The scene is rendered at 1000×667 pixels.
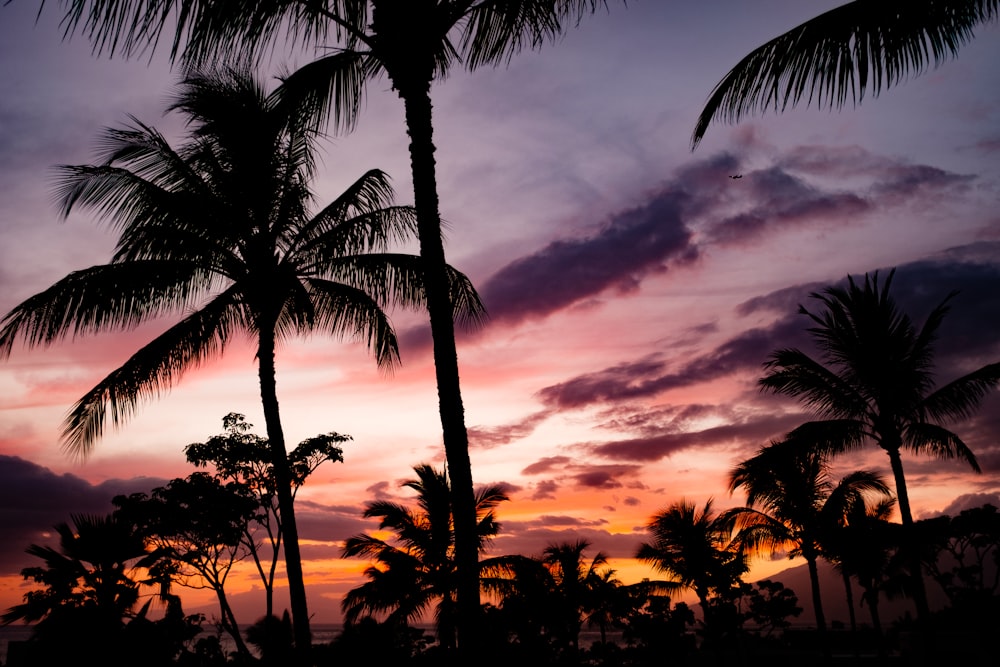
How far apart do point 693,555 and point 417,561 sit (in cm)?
1364

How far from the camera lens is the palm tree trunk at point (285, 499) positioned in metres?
12.3

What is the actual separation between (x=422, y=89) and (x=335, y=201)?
6.46m

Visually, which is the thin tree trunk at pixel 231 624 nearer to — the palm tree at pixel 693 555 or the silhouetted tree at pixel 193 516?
the silhouetted tree at pixel 193 516

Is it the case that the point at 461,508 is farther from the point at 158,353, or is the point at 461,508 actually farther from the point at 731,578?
the point at 731,578

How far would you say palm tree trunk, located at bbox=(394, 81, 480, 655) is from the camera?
7.09m

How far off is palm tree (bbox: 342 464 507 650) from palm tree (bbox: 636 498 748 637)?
37.3 ft

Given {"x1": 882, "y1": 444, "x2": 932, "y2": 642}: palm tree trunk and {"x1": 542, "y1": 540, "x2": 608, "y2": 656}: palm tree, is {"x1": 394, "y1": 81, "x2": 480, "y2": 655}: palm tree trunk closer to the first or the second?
{"x1": 882, "y1": 444, "x2": 932, "y2": 642}: palm tree trunk

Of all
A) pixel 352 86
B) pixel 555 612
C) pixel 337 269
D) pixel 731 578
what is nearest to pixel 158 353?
pixel 337 269

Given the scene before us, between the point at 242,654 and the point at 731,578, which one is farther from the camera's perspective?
the point at 731,578

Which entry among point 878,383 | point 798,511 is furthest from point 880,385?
point 798,511

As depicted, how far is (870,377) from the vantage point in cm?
1883

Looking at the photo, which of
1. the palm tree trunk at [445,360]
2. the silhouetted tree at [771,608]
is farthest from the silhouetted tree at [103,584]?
the silhouetted tree at [771,608]

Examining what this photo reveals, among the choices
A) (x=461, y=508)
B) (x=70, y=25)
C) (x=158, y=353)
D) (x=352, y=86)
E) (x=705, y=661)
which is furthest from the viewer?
(x=705, y=661)

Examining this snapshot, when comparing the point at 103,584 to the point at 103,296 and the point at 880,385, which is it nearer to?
the point at 103,296
